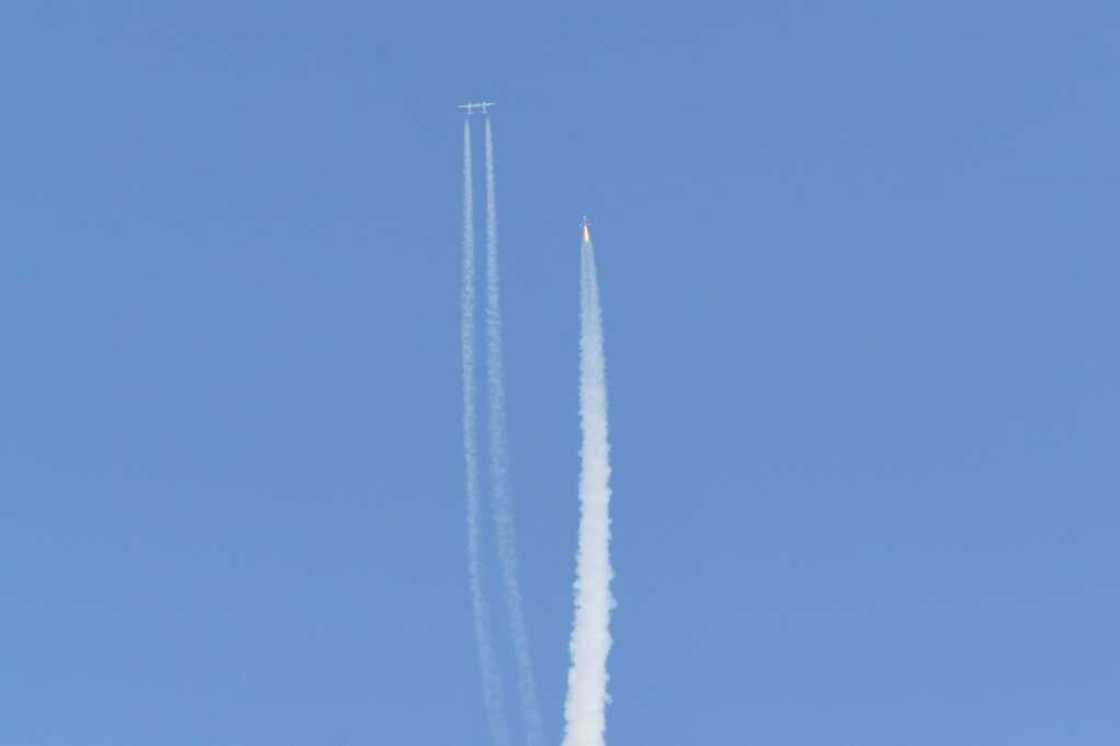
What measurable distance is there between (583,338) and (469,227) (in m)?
4.18

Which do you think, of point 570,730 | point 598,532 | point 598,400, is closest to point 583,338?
point 598,400

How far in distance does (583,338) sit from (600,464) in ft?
10.9

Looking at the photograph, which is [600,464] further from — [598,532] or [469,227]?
[469,227]

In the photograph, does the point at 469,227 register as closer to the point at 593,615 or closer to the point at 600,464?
the point at 600,464

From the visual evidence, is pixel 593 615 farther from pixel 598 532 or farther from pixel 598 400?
pixel 598 400

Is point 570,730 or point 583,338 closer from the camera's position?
point 570,730

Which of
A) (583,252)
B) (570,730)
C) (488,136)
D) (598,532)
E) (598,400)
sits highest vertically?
(488,136)

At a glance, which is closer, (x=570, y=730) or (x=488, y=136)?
(x=570, y=730)

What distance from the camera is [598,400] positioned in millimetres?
48531

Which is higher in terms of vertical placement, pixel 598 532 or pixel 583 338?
pixel 583 338

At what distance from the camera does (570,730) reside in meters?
45.2

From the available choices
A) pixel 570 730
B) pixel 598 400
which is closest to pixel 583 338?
pixel 598 400

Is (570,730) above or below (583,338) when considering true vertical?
below

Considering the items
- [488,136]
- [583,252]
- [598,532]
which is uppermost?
[488,136]
